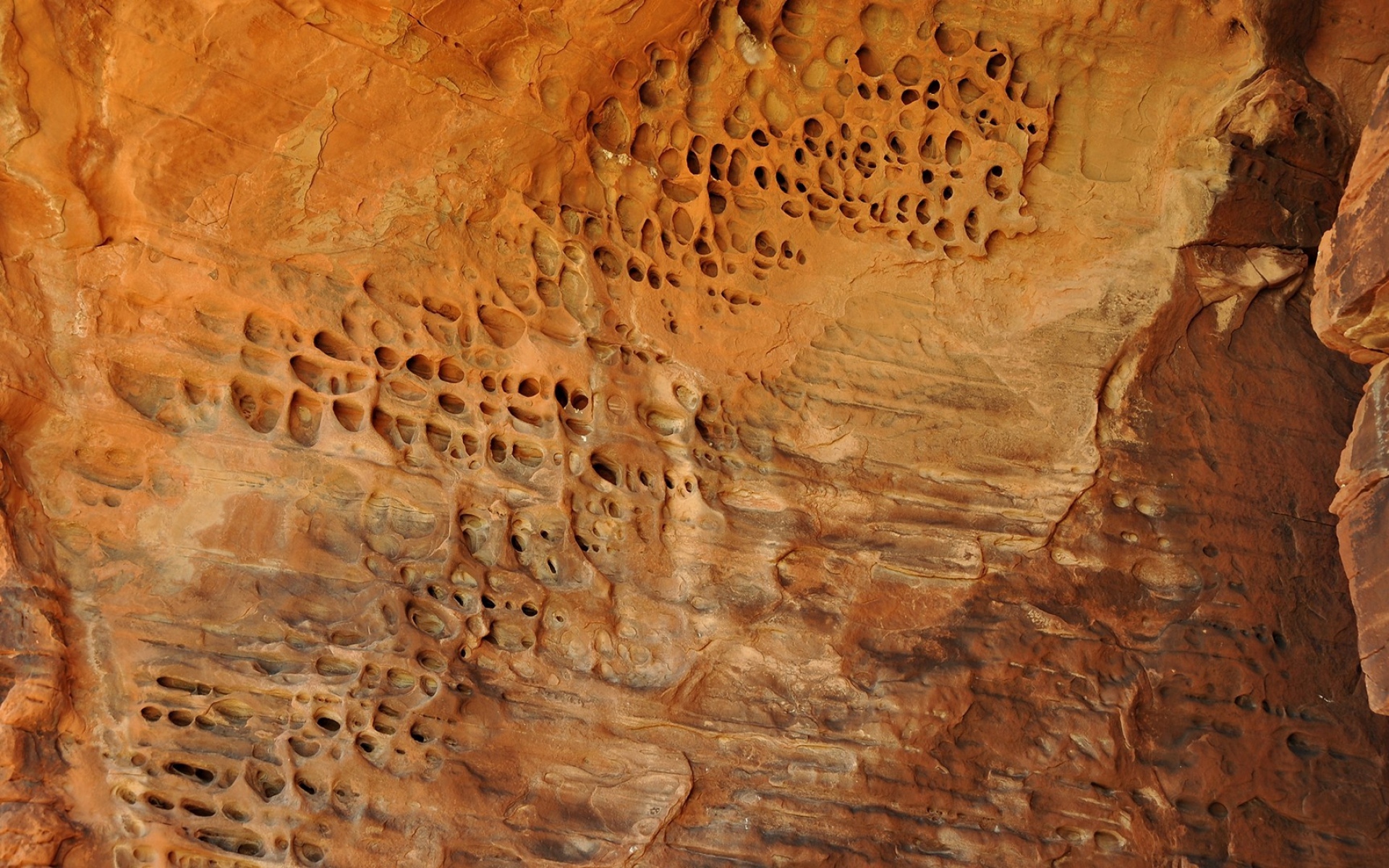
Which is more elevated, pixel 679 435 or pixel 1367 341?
pixel 1367 341

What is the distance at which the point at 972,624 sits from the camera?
11.6 feet

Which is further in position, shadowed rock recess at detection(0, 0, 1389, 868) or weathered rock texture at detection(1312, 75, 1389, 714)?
shadowed rock recess at detection(0, 0, 1389, 868)

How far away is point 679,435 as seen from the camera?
3494 millimetres

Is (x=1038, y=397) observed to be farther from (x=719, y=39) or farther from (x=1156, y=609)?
(x=719, y=39)

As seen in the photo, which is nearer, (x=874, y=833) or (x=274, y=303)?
(x=274, y=303)

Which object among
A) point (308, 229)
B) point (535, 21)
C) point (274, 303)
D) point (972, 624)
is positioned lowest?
point (972, 624)

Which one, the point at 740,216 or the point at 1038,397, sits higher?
the point at 740,216

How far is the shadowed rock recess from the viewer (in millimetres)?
3014

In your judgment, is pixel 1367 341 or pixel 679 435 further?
pixel 679 435

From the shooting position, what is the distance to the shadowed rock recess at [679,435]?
9.89ft

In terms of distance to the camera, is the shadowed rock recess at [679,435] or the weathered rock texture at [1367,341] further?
the shadowed rock recess at [679,435]

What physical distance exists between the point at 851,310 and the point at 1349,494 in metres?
1.62

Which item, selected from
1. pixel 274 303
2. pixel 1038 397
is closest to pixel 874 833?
pixel 1038 397

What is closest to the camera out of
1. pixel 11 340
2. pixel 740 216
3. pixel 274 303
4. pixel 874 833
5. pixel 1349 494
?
pixel 1349 494
